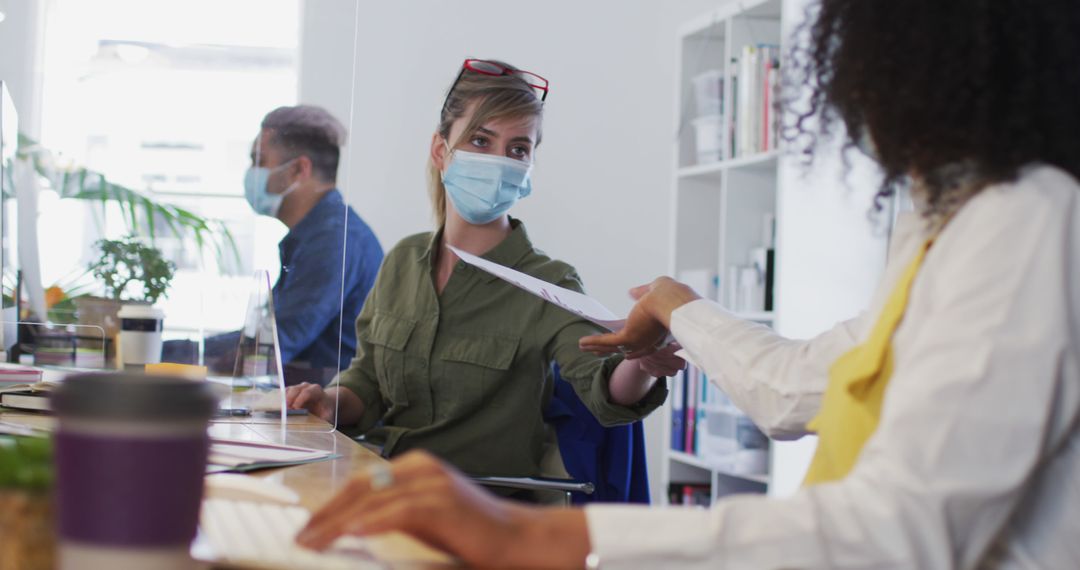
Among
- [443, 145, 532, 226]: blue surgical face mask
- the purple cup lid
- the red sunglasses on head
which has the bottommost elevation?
the purple cup lid

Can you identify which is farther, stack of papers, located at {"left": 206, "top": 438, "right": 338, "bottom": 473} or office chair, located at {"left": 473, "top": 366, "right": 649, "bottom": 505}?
office chair, located at {"left": 473, "top": 366, "right": 649, "bottom": 505}

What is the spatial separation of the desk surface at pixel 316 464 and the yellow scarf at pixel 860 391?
1.13 ft

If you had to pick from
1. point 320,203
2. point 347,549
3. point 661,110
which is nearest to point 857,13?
point 347,549

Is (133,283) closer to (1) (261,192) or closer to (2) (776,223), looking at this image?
(1) (261,192)

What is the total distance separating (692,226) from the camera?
364 cm

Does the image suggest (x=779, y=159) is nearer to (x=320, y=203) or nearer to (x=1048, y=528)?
(x=320, y=203)

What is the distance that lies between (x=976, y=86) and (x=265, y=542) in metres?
0.64

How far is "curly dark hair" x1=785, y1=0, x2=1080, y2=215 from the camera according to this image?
835 mm

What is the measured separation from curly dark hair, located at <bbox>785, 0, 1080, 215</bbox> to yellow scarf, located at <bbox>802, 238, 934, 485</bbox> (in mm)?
83

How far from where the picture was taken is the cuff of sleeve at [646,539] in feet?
2.39

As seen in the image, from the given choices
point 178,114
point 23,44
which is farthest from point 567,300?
point 23,44

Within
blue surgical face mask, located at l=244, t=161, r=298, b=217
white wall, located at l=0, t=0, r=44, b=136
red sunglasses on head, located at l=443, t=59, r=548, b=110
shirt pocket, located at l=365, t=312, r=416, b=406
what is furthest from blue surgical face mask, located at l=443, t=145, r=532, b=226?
white wall, located at l=0, t=0, r=44, b=136

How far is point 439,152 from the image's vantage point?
2.15 metres

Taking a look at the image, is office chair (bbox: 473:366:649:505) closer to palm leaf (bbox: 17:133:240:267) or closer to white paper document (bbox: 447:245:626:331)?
white paper document (bbox: 447:245:626:331)
